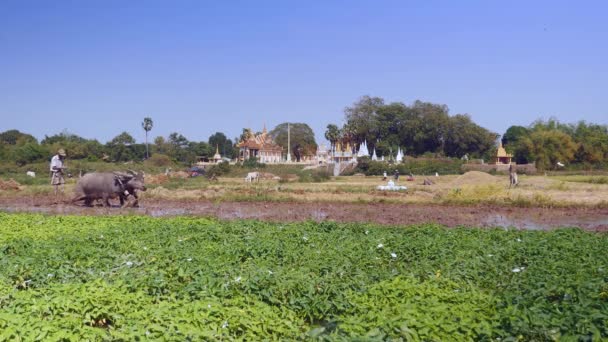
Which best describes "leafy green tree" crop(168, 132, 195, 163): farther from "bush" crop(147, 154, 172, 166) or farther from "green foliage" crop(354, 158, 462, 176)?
"green foliage" crop(354, 158, 462, 176)

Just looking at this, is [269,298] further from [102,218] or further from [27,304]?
[102,218]

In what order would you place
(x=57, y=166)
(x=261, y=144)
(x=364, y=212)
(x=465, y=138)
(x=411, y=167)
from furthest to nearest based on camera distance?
1. (x=261, y=144)
2. (x=465, y=138)
3. (x=411, y=167)
4. (x=57, y=166)
5. (x=364, y=212)

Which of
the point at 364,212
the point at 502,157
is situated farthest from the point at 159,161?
the point at 364,212

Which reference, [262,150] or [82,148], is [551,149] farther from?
[82,148]

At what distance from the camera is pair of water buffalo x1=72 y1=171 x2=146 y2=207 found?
2067 cm

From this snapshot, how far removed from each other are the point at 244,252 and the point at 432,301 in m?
3.94

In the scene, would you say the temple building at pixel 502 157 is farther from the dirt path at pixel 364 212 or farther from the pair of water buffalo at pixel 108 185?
the pair of water buffalo at pixel 108 185

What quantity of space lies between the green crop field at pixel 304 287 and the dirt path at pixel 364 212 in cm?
631

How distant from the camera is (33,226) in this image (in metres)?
13.4

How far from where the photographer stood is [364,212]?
19.6 m

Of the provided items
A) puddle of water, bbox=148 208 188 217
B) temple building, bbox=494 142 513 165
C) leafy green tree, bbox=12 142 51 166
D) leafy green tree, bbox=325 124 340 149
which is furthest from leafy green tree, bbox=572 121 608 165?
leafy green tree, bbox=12 142 51 166

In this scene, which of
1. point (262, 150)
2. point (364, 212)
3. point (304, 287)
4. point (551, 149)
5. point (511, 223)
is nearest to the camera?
point (304, 287)

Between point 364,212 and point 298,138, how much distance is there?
80543 millimetres

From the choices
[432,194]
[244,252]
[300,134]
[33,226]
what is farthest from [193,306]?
[300,134]
